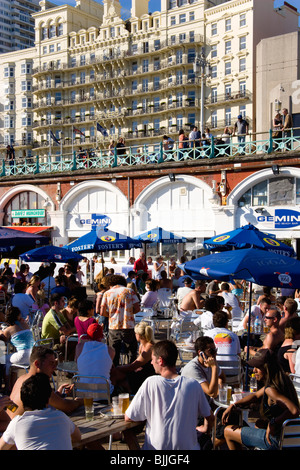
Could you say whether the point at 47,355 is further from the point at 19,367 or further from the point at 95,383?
the point at 19,367

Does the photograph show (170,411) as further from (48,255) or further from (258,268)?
(48,255)

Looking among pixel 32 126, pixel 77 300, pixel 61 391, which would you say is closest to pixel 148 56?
pixel 32 126

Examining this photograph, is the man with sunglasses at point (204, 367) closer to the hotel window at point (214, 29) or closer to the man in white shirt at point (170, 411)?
the man in white shirt at point (170, 411)

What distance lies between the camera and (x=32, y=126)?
67250 millimetres

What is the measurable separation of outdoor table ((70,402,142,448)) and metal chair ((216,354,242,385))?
2309 mm

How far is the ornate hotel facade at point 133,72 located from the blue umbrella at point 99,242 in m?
30.4

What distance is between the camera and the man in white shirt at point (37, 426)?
409cm

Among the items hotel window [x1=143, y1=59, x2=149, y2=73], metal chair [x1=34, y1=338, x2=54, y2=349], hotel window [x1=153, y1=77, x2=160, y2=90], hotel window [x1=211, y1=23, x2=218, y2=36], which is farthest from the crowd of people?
hotel window [x1=143, y1=59, x2=149, y2=73]

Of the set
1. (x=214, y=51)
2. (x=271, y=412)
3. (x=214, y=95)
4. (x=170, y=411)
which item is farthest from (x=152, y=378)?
(x=214, y=51)

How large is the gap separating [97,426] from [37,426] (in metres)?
1.10

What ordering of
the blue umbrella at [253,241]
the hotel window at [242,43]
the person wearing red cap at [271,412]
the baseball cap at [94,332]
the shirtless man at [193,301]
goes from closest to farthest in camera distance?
1. the person wearing red cap at [271,412]
2. the baseball cap at [94,332]
3. the shirtless man at [193,301]
4. the blue umbrella at [253,241]
5. the hotel window at [242,43]

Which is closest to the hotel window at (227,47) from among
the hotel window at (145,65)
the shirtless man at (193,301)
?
the hotel window at (145,65)

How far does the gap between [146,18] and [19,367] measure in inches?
2196

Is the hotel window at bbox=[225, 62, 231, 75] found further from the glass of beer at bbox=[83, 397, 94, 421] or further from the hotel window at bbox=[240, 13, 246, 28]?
the glass of beer at bbox=[83, 397, 94, 421]
